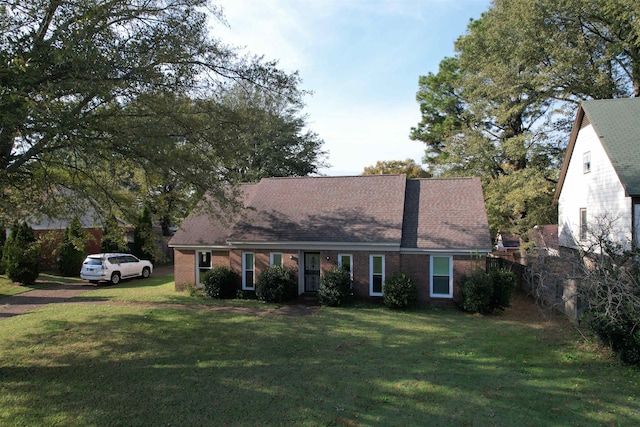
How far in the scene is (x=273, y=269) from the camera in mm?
15938

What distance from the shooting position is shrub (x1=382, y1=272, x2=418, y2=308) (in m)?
14.3

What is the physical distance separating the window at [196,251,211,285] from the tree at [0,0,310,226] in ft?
21.2

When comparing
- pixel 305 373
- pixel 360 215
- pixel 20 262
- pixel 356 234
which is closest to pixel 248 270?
pixel 356 234

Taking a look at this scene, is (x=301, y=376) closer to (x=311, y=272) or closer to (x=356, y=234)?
(x=356, y=234)

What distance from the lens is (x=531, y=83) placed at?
23172 millimetres

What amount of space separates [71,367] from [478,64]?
28.6 m

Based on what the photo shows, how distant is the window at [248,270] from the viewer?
1717 centimetres

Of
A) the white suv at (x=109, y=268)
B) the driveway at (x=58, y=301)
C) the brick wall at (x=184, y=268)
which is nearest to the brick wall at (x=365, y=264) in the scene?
the brick wall at (x=184, y=268)

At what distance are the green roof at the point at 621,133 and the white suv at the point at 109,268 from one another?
23898mm

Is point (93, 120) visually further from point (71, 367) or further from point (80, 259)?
point (80, 259)

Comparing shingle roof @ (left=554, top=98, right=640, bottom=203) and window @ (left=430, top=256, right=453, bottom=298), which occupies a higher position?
shingle roof @ (left=554, top=98, right=640, bottom=203)

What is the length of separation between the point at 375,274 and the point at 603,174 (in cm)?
1101

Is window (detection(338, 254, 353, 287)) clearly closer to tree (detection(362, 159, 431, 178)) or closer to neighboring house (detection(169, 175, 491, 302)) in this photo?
neighboring house (detection(169, 175, 491, 302))

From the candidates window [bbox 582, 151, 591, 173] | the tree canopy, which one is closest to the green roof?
window [bbox 582, 151, 591, 173]
